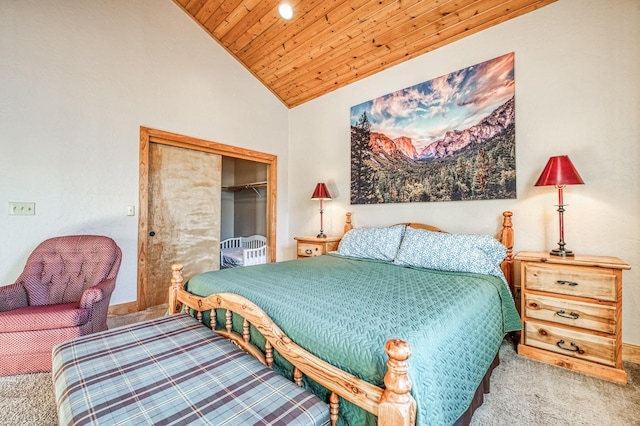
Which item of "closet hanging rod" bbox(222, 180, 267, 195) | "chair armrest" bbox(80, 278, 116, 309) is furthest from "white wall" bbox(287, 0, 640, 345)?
"closet hanging rod" bbox(222, 180, 267, 195)

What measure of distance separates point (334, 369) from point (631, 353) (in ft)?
7.91

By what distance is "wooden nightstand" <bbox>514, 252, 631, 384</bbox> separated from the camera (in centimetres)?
171

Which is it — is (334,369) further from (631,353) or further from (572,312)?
(631,353)

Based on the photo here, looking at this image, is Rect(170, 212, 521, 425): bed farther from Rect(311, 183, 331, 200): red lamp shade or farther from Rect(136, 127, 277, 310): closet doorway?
Rect(136, 127, 277, 310): closet doorway

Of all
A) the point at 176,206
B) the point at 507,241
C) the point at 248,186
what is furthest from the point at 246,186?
the point at 507,241

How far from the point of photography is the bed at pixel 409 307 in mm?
957

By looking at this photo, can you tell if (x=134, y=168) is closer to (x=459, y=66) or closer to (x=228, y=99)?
(x=228, y=99)

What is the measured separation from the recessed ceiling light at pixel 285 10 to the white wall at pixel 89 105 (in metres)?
1.25

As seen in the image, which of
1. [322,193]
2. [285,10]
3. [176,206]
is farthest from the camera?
[322,193]

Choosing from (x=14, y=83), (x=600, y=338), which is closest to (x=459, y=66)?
(x=600, y=338)

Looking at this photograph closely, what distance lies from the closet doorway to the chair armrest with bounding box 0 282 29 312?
3.17ft

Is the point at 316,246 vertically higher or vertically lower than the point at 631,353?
higher

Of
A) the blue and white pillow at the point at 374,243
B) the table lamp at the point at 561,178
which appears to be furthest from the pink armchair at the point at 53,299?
the table lamp at the point at 561,178

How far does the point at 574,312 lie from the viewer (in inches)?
71.8
